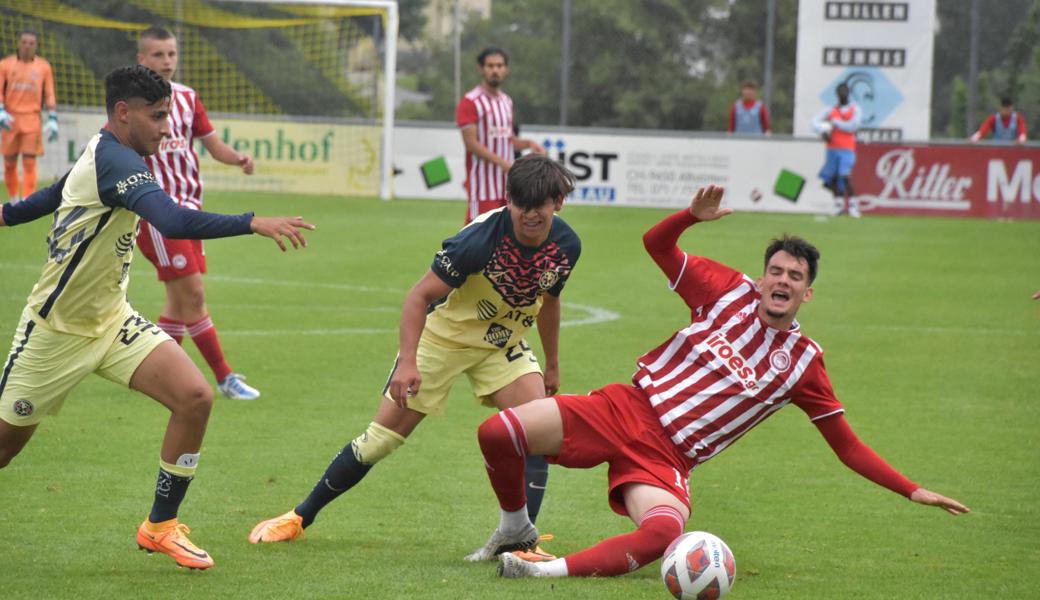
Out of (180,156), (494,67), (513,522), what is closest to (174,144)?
(180,156)

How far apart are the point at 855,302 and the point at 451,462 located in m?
7.53

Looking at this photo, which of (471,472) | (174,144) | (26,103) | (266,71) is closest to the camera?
(471,472)

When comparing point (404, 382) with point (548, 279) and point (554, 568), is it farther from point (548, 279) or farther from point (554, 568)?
point (554, 568)

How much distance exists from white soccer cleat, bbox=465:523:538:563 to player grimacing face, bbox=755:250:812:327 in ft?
4.04

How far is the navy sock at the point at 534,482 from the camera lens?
577 centimetres

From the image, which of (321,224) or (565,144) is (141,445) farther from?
(565,144)

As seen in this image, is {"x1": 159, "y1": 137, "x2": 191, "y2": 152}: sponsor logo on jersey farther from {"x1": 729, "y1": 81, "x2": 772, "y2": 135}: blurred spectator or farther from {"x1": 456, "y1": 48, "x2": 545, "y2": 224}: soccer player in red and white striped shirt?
{"x1": 729, "y1": 81, "x2": 772, "y2": 135}: blurred spectator

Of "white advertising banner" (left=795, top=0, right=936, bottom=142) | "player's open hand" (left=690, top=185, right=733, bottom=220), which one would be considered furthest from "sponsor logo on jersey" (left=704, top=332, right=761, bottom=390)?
"white advertising banner" (left=795, top=0, right=936, bottom=142)

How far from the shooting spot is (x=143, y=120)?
5168mm

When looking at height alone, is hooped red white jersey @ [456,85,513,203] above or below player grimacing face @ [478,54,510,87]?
below

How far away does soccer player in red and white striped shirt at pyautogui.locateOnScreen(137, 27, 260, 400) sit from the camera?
8.46 meters

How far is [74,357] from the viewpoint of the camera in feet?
17.2

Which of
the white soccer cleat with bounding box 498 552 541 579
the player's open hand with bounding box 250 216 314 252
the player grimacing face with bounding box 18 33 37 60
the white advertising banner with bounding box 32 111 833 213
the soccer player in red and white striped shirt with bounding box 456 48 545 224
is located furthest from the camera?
the white advertising banner with bounding box 32 111 833 213

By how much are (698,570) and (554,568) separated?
0.60 metres
